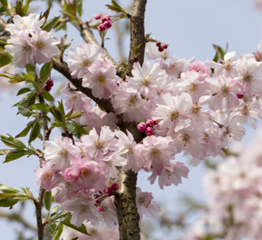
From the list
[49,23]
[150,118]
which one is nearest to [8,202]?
[150,118]

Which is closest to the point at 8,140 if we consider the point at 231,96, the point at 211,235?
the point at 231,96

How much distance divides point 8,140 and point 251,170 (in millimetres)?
5666

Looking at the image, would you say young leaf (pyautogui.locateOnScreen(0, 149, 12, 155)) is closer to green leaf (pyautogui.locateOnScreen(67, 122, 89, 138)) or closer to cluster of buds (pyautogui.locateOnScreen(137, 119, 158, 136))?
green leaf (pyautogui.locateOnScreen(67, 122, 89, 138))

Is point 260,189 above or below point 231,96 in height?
above

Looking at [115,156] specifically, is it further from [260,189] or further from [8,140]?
[260,189]

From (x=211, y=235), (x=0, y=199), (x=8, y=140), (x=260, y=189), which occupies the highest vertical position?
(x=260, y=189)

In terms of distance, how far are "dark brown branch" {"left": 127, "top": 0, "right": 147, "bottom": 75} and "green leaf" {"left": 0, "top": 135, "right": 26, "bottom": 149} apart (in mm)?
455

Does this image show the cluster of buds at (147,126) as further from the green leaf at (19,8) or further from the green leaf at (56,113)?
the green leaf at (19,8)

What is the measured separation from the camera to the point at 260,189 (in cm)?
604

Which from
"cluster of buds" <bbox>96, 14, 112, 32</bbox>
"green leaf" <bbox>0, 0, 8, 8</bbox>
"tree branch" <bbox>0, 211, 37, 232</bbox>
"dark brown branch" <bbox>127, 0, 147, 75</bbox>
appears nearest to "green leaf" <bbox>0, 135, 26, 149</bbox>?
"dark brown branch" <bbox>127, 0, 147, 75</bbox>

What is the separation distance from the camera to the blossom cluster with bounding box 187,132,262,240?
606cm

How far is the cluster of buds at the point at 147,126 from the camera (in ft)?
3.79

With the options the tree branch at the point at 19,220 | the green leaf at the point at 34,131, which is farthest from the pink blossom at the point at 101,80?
the tree branch at the point at 19,220

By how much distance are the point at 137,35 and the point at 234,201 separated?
209 inches
